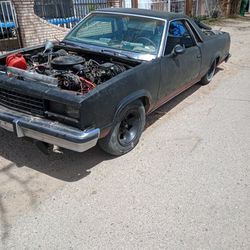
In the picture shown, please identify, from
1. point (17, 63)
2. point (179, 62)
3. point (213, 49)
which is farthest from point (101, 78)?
point (213, 49)

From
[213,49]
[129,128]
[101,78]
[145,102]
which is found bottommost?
[129,128]

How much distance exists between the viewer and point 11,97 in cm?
341

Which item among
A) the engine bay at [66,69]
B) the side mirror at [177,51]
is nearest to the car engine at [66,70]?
the engine bay at [66,69]

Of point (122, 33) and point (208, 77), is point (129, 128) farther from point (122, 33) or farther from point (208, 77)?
point (208, 77)

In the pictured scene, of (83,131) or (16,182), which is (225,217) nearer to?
(83,131)

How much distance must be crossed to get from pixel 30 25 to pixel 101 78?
605cm

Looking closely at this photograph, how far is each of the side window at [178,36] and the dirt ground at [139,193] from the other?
1.19 metres

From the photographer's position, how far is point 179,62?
14.9 feet

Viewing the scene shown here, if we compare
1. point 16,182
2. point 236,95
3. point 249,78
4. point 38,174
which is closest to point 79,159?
point 38,174

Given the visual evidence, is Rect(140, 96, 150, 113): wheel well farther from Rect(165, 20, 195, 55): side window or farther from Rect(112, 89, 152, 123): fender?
Rect(165, 20, 195, 55): side window

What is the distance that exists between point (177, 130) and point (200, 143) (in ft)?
1.50

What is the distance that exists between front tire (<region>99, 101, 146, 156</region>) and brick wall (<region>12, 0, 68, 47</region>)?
5967 mm

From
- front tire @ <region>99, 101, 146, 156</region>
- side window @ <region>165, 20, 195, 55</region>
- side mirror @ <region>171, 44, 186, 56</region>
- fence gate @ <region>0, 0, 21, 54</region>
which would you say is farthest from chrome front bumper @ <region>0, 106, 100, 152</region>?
fence gate @ <region>0, 0, 21, 54</region>

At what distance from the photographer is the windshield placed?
428 centimetres
